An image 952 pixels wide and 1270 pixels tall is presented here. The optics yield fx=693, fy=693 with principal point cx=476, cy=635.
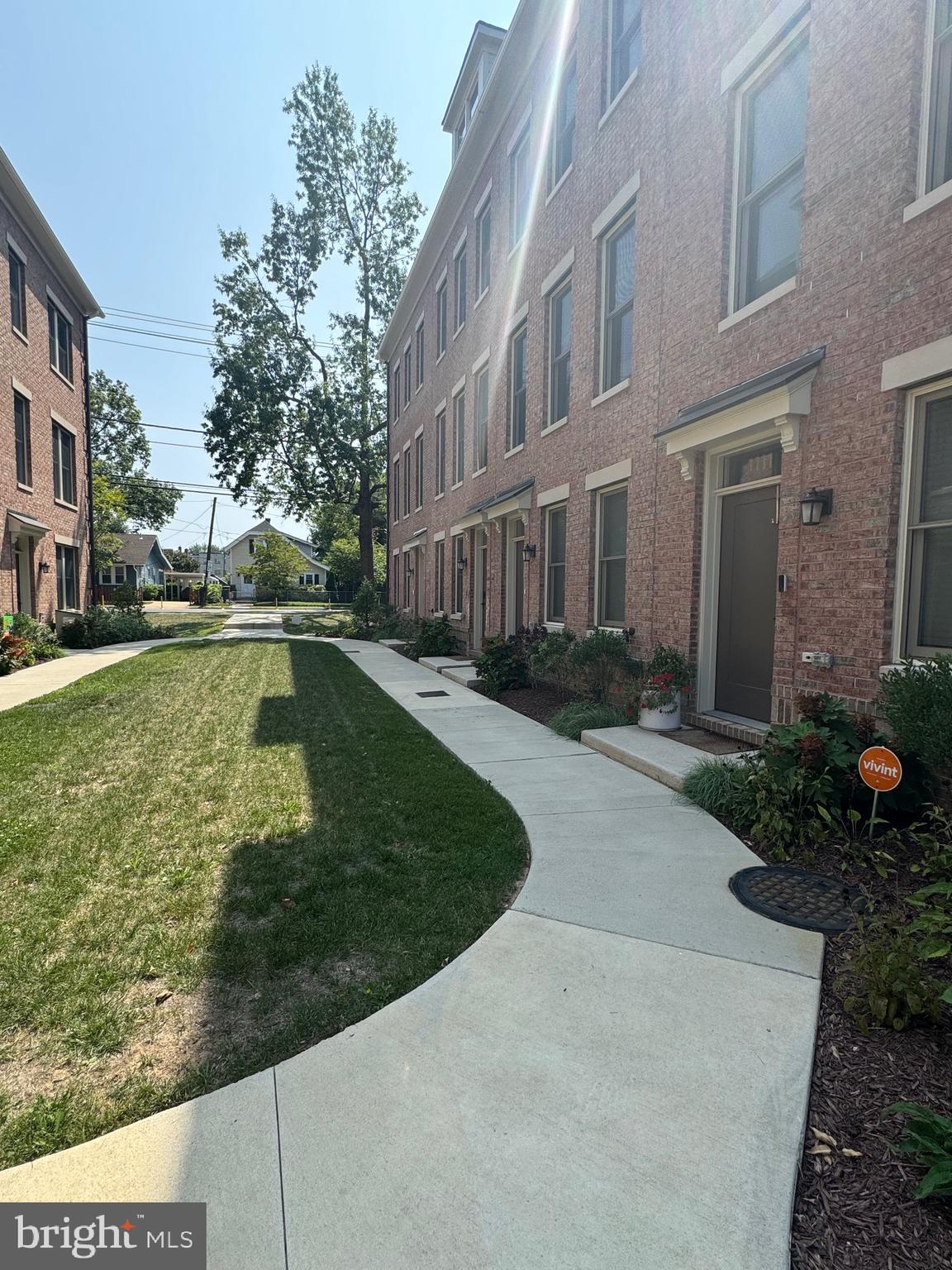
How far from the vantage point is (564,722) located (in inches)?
289

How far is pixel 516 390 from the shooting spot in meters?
11.9

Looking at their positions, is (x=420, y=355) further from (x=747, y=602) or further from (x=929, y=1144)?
(x=929, y=1144)

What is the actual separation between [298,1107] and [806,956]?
81.8 inches

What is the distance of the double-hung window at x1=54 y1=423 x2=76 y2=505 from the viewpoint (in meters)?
17.1

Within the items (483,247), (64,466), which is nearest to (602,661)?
(483,247)

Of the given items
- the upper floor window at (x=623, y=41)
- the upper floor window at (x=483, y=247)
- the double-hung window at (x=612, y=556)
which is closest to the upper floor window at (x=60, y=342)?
the upper floor window at (x=483, y=247)

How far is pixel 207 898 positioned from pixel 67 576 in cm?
1745

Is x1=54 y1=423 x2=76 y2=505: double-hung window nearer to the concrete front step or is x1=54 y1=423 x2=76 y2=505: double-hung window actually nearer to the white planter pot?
the concrete front step

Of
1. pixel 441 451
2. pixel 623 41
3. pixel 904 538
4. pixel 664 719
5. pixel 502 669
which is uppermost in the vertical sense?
pixel 623 41

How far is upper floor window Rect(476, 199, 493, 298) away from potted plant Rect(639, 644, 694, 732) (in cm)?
952

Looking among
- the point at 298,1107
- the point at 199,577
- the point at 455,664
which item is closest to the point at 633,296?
the point at 455,664

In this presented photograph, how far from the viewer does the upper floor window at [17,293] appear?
46.6ft

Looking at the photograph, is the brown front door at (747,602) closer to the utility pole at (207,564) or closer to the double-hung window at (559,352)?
the double-hung window at (559,352)

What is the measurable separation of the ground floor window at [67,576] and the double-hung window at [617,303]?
14553 millimetres
